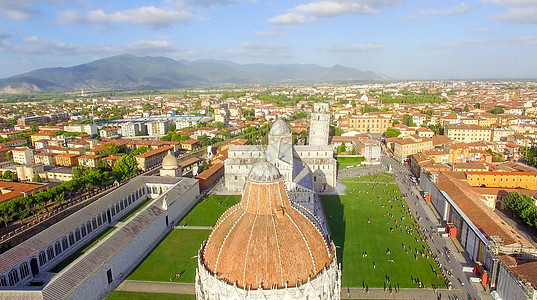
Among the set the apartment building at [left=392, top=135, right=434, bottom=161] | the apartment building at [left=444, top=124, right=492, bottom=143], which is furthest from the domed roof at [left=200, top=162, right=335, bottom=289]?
the apartment building at [left=444, top=124, right=492, bottom=143]

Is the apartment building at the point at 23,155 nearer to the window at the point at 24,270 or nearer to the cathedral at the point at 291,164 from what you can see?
the cathedral at the point at 291,164

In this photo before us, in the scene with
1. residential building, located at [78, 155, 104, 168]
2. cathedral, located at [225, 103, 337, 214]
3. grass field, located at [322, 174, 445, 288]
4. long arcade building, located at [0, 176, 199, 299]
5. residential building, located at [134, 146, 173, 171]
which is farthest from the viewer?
residential building, located at [78, 155, 104, 168]

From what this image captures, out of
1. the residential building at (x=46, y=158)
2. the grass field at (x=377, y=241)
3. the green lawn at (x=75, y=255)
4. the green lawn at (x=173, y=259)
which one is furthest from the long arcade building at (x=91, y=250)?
the residential building at (x=46, y=158)

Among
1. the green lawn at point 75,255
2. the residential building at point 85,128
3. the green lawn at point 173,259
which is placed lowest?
the green lawn at point 173,259

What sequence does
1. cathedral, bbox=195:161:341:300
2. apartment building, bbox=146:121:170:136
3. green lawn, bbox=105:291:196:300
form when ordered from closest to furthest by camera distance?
cathedral, bbox=195:161:341:300
green lawn, bbox=105:291:196:300
apartment building, bbox=146:121:170:136

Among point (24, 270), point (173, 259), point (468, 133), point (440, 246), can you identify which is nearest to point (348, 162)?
point (468, 133)

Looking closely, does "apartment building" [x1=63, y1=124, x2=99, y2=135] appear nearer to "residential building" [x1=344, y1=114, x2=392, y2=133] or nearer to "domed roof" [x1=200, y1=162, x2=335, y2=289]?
"residential building" [x1=344, y1=114, x2=392, y2=133]

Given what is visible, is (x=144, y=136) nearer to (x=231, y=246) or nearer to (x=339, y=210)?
(x=339, y=210)
